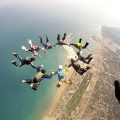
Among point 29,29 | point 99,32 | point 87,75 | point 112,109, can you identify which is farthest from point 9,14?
point 112,109

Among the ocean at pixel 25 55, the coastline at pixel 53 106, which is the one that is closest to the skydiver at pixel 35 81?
the coastline at pixel 53 106

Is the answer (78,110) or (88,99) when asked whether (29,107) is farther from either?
(88,99)

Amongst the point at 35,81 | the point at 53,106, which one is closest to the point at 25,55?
the point at 53,106

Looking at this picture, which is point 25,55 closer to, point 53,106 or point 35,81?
Result: point 53,106

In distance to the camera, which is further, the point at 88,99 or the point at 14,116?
the point at 88,99

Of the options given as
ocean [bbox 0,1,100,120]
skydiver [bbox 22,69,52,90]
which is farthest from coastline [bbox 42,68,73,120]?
skydiver [bbox 22,69,52,90]

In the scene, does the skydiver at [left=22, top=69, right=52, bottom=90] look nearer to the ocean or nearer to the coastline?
the coastline

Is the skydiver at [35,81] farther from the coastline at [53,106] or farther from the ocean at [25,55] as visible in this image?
the ocean at [25,55]

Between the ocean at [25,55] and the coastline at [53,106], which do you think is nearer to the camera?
the coastline at [53,106]
